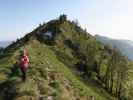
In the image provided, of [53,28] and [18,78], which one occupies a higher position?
[53,28]

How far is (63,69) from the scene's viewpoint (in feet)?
195

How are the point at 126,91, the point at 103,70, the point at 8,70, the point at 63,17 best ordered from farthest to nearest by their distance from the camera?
1. the point at 63,17
2. the point at 103,70
3. the point at 126,91
4. the point at 8,70

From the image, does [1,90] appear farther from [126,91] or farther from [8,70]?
[126,91]

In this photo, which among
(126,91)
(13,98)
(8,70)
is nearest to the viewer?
(13,98)

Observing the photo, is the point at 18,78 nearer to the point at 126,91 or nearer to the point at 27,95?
the point at 27,95

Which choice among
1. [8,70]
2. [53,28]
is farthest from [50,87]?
[53,28]

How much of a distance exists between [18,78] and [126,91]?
271 ft

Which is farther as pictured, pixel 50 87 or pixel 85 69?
pixel 85 69

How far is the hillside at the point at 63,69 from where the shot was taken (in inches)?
1084

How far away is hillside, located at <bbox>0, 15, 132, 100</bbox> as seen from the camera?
27.5 meters

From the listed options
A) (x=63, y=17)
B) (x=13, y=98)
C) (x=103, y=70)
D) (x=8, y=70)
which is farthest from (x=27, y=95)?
(x=63, y=17)

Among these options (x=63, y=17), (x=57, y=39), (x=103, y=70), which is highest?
(x=63, y=17)

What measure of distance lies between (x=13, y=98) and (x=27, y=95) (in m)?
1.41

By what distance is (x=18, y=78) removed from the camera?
29.5m
